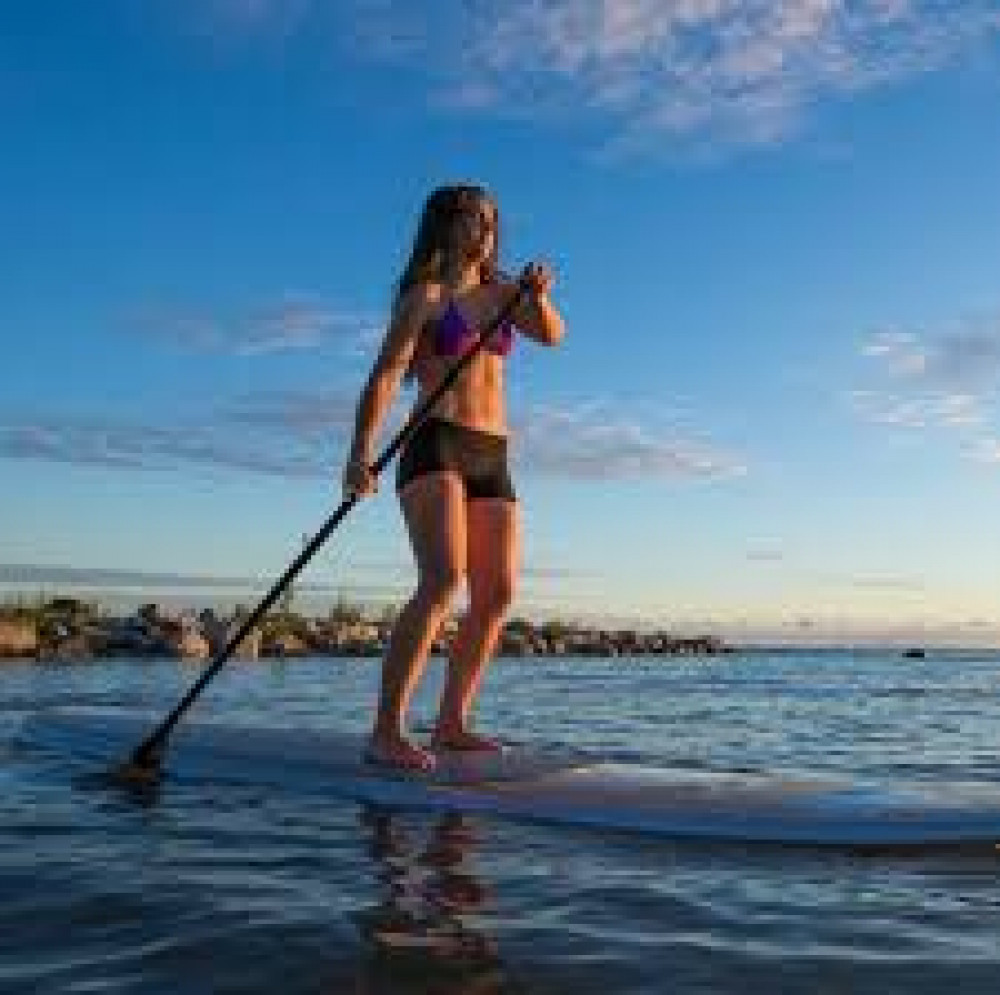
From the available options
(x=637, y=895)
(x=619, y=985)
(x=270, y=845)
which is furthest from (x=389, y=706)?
(x=619, y=985)

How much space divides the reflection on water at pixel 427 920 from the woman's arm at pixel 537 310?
2492 millimetres

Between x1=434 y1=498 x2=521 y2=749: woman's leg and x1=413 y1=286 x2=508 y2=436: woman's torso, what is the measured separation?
0.40 m

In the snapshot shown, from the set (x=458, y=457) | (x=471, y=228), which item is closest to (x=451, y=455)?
(x=458, y=457)

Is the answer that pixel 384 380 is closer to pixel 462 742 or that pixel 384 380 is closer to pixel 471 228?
pixel 471 228

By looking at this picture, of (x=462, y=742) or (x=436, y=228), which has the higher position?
(x=436, y=228)

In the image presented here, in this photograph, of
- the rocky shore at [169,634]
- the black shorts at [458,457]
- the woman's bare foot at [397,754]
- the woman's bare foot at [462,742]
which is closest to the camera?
the woman's bare foot at [397,754]

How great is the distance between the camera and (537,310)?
7.17 m

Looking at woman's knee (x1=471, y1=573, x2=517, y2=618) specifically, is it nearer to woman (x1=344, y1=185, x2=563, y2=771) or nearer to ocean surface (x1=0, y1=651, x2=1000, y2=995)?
woman (x1=344, y1=185, x2=563, y2=771)

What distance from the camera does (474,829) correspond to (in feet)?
18.9

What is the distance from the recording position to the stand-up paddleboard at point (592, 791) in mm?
5418

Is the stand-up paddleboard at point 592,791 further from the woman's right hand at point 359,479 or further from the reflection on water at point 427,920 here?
the woman's right hand at point 359,479

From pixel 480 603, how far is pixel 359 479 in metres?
0.87

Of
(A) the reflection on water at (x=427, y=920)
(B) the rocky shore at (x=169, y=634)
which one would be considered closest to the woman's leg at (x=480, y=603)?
(A) the reflection on water at (x=427, y=920)

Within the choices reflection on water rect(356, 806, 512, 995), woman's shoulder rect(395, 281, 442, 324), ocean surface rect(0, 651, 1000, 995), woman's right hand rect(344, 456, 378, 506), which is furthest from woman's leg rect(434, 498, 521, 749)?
reflection on water rect(356, 806, 512, 995)
